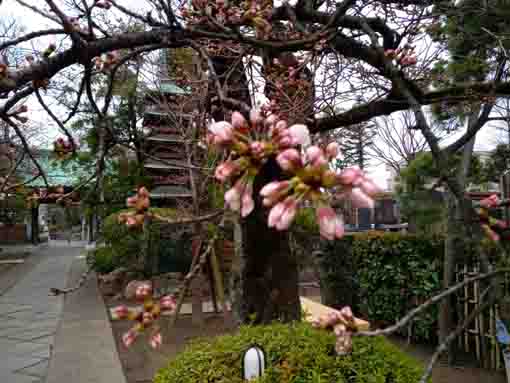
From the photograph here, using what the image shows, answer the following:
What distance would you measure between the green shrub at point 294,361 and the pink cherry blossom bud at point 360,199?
1.36 m

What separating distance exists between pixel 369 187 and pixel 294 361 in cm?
143

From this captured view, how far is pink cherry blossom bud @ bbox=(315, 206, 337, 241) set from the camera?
550 mm

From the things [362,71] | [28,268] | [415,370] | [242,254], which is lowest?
[28,268]

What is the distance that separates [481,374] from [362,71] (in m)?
2.97

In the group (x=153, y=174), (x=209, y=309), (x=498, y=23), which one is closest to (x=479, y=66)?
(x=498, y=23)

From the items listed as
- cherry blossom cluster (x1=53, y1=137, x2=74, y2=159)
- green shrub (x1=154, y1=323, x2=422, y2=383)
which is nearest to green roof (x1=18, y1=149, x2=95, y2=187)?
cherry blossom cluster (x1=53, y1=137, x2=74, y2=159)

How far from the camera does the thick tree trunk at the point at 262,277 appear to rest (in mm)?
2391

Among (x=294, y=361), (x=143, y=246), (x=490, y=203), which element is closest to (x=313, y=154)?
(x=490, y=203)

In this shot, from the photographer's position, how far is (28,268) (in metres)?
12.5

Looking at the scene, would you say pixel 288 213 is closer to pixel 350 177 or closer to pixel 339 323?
pixel 350 177

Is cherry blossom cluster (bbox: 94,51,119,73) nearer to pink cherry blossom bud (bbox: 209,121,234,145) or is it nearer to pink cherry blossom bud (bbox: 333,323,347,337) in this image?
pink cherry blossom bud (bbox: 209,121,234,145)

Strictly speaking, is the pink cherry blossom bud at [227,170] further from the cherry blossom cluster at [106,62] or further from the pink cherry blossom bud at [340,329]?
the cherry blossom cluster at [106,62]

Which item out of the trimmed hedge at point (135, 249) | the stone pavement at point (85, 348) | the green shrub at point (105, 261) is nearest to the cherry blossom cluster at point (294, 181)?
the stone pavement at point (85, 348)

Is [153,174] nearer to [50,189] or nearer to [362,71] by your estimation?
[362,71]
